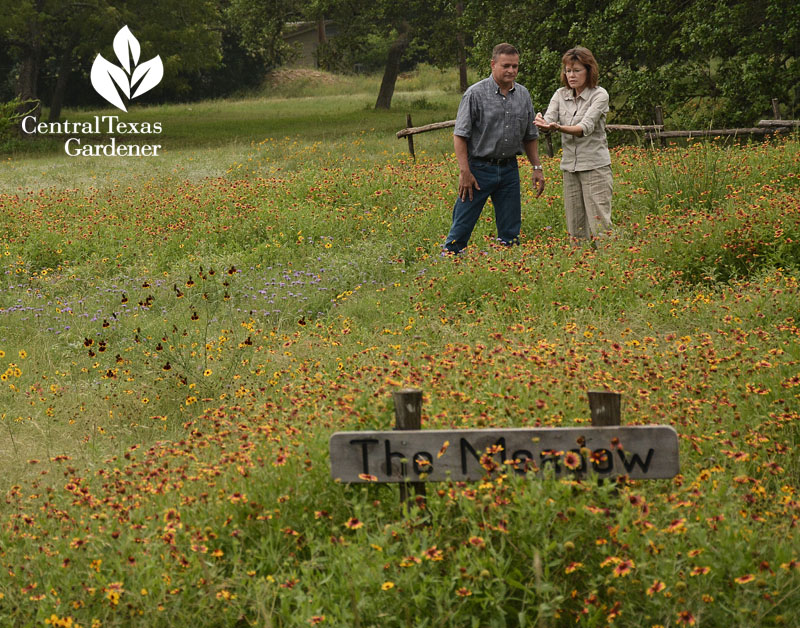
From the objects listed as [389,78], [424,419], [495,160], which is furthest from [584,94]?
[389,78]

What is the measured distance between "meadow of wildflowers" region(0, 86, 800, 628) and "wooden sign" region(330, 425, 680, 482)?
11 centimetres

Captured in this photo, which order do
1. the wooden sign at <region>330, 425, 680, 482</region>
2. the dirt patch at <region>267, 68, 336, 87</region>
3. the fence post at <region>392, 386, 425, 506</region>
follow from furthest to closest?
the dirt patch at <region>267, 68, 336, 87</region>, the fence post at <region>392, 386, 425, 506</region>, the wooden sign at <region>330, 425, 680, 482</region>

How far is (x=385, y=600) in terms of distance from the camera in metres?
3.19

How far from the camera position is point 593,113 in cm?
762

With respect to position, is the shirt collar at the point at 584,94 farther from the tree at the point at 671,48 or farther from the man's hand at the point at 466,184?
the tree at the point at 671,48

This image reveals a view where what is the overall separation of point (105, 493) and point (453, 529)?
1.65m

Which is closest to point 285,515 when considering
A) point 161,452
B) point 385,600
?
point 385,600

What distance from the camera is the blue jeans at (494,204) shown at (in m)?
7.62

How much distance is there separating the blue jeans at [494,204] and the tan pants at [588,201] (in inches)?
22.8

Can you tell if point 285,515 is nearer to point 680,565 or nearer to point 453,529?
point 453,529

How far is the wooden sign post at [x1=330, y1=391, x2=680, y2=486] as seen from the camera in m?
3.26

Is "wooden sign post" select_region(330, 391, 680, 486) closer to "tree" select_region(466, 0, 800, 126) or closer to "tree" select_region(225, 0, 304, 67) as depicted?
"tree" select_region(466, 0, 800, 126)

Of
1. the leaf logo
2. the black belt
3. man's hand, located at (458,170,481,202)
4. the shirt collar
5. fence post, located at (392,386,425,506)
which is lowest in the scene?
fence post, located at (392,386,425,506)

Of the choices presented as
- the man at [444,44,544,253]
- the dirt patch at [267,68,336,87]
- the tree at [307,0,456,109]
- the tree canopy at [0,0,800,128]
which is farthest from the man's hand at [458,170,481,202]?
the dirt patch at [267,68,336,87]
